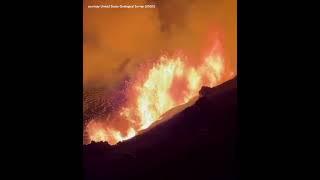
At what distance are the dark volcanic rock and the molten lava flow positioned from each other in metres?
0.06

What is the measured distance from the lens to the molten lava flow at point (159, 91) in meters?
3.36

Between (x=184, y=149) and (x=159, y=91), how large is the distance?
423 mm

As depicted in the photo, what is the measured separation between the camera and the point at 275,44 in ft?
11.0

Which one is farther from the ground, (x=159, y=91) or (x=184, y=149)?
(x=159, y=91)

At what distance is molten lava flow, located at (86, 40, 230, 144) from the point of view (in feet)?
11.0

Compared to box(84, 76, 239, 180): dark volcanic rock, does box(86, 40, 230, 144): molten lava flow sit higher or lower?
higher

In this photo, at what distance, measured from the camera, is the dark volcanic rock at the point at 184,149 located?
3.35m

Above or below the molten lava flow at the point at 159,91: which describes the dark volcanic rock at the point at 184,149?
below

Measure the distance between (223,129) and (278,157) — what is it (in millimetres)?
405

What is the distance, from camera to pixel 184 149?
338 cm

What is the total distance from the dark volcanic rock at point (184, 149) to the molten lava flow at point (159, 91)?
0.06 m

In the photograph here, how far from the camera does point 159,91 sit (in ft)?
11.1
